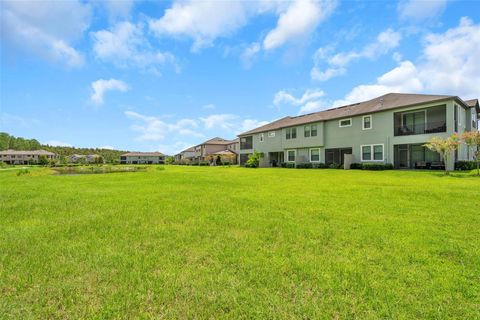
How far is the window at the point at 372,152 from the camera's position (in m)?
23.1

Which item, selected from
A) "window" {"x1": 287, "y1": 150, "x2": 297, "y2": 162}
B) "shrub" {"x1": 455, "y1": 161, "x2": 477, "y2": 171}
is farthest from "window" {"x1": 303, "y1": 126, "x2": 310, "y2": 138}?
"shrub" {"x1": 455, "y1": 161, "x2": 477, "y2": 171}

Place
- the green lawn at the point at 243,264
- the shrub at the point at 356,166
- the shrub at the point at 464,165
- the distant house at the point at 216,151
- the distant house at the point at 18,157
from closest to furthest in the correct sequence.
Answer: the green lawn at the point at 243,264 < the shrub at the point at 464,165 < the shrub at the point at 356,166 < the distant house at the point at 216,151 < the distant house at the point at 18,157

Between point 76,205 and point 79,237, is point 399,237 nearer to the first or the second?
point 79,237

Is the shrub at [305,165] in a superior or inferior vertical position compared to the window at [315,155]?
inferior

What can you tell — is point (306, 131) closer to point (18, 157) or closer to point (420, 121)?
point (420, 121)

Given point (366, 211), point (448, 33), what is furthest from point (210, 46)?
point (366, 211)

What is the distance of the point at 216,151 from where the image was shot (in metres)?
63.1

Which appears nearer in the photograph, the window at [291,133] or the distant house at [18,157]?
the window at [291,133]

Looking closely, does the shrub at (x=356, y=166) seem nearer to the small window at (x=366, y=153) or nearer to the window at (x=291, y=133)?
the small window at (x=366, y=153)

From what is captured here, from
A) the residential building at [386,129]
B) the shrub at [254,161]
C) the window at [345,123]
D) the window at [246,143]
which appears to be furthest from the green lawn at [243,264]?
the window at [246,143]

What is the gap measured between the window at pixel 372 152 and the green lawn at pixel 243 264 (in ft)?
59.2

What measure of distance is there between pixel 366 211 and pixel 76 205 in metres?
8.07

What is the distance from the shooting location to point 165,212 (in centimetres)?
650

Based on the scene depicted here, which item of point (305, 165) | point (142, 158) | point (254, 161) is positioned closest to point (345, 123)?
point (305, 165)
